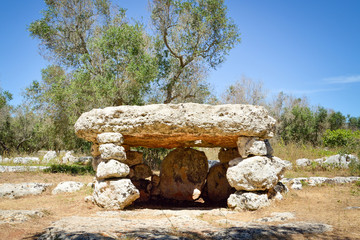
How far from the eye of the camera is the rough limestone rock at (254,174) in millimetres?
6504

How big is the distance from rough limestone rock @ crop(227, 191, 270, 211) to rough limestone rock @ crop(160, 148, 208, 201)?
2.40 meters

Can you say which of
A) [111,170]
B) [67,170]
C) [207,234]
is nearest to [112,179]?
[111,170]

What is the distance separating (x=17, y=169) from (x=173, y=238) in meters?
10.0

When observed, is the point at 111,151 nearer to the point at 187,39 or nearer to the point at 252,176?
the point at 252,176

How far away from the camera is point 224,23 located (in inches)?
556

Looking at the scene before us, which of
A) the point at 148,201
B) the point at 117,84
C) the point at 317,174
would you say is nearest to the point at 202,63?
the point at 117,84

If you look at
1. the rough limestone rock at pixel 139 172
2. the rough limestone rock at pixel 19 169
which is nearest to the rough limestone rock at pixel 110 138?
the rough limestone rock at pixel 139 172

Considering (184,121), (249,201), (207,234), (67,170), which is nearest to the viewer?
(207,234)

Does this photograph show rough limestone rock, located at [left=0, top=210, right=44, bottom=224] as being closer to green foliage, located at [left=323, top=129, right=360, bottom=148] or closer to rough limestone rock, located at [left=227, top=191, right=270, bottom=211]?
rough limestone rock, located at [left=227, top=191, right=270, bottom=211]

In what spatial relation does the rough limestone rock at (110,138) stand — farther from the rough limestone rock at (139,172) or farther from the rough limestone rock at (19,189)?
the rough limestone rock at (19,189)

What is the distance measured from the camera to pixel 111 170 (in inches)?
266

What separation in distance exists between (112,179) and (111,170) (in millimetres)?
321

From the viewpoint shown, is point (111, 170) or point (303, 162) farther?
point (303, 162)

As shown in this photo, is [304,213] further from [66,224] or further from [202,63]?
[202,63]
